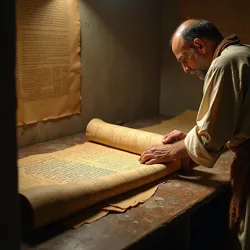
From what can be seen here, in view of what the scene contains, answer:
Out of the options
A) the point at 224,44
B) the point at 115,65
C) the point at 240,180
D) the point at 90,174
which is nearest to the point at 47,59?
the point at 115,65

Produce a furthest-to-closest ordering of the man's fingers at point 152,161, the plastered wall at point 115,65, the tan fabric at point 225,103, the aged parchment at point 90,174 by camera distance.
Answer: the plastered wall at point 115,65 → the man's fingers at point 152,161 → the tan fabric at point 225,103 → the aged parchment at point 90,174

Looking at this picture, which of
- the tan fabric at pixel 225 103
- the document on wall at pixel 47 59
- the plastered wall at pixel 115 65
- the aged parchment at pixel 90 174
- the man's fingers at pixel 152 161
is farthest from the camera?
the plastered wall at pixel 115 65

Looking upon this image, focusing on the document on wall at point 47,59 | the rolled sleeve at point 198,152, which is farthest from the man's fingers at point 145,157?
the document on wall at point 47,59

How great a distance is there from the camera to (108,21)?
1.84m

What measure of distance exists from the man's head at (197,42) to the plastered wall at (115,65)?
70 cm

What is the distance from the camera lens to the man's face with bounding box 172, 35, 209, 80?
1148 mm

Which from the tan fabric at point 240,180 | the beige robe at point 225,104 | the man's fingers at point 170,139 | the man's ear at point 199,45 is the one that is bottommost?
the tan fabric at point 240,180

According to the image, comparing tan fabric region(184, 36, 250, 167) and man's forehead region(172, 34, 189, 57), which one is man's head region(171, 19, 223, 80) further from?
tan fabric region(184, 36, 250, 167)

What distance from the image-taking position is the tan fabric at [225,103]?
3.19ft

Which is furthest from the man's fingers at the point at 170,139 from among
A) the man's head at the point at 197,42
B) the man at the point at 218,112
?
the man's head at the point at 197,42

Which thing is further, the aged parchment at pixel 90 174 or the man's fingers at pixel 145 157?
the man's fingers at pixel 145 157

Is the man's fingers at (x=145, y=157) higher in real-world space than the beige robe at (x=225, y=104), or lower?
lower

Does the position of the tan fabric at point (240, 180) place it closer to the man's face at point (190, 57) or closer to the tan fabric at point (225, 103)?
the tan fabric at point (225, 103)

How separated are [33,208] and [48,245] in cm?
9
